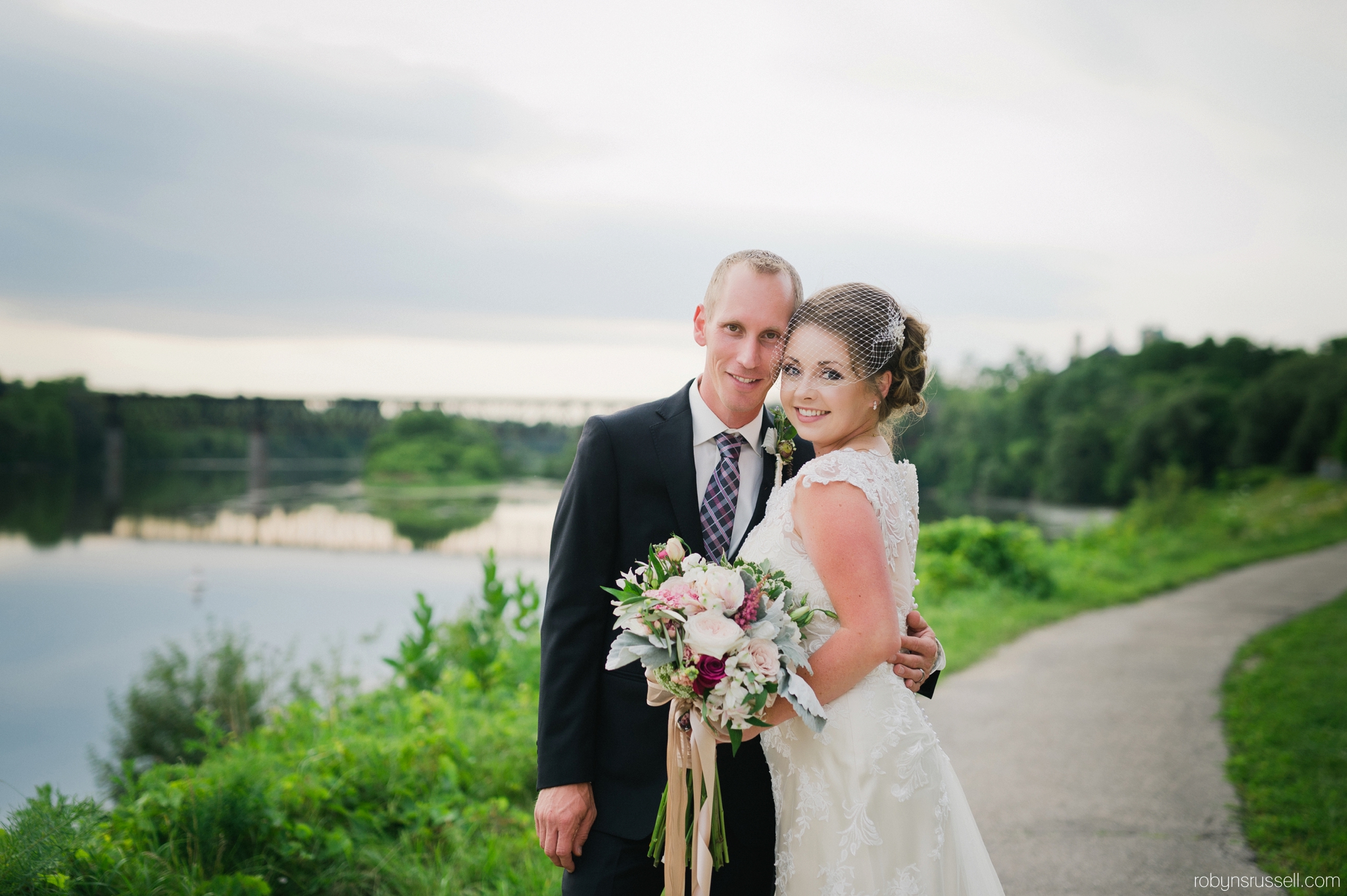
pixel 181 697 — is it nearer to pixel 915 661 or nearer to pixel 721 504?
pixel 721 504

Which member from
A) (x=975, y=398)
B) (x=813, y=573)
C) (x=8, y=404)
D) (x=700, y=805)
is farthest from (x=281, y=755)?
(x=975, y=398)

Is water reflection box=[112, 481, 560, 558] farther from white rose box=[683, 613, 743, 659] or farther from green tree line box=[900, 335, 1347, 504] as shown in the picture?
green tree line box=[900, 335, 1347, 504]

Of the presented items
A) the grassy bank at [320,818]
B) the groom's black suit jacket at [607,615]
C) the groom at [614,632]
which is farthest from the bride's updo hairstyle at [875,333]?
the grassy bank at [320,818]

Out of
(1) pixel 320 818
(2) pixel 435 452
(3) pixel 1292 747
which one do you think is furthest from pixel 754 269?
(2) pixel 435 452

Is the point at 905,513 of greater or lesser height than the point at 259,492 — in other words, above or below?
above

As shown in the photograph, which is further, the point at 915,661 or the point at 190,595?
the point at 190,595

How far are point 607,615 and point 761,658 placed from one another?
25.9 inches

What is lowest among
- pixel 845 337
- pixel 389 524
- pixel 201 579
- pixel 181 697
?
pixel 389 524

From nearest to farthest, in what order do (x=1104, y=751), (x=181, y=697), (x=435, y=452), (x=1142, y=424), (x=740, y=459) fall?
(x=740, y=459) < (x=1104, y=751) < (x=181, y=697) < (x=1142, y=424) < (x=435, y=452)

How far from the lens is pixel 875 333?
2057mm

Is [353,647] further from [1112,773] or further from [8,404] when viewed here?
[8,404]

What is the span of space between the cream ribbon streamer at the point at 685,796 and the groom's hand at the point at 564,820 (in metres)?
0.31

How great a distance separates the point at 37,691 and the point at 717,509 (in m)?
A: 13.2

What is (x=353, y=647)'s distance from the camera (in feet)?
41.6
